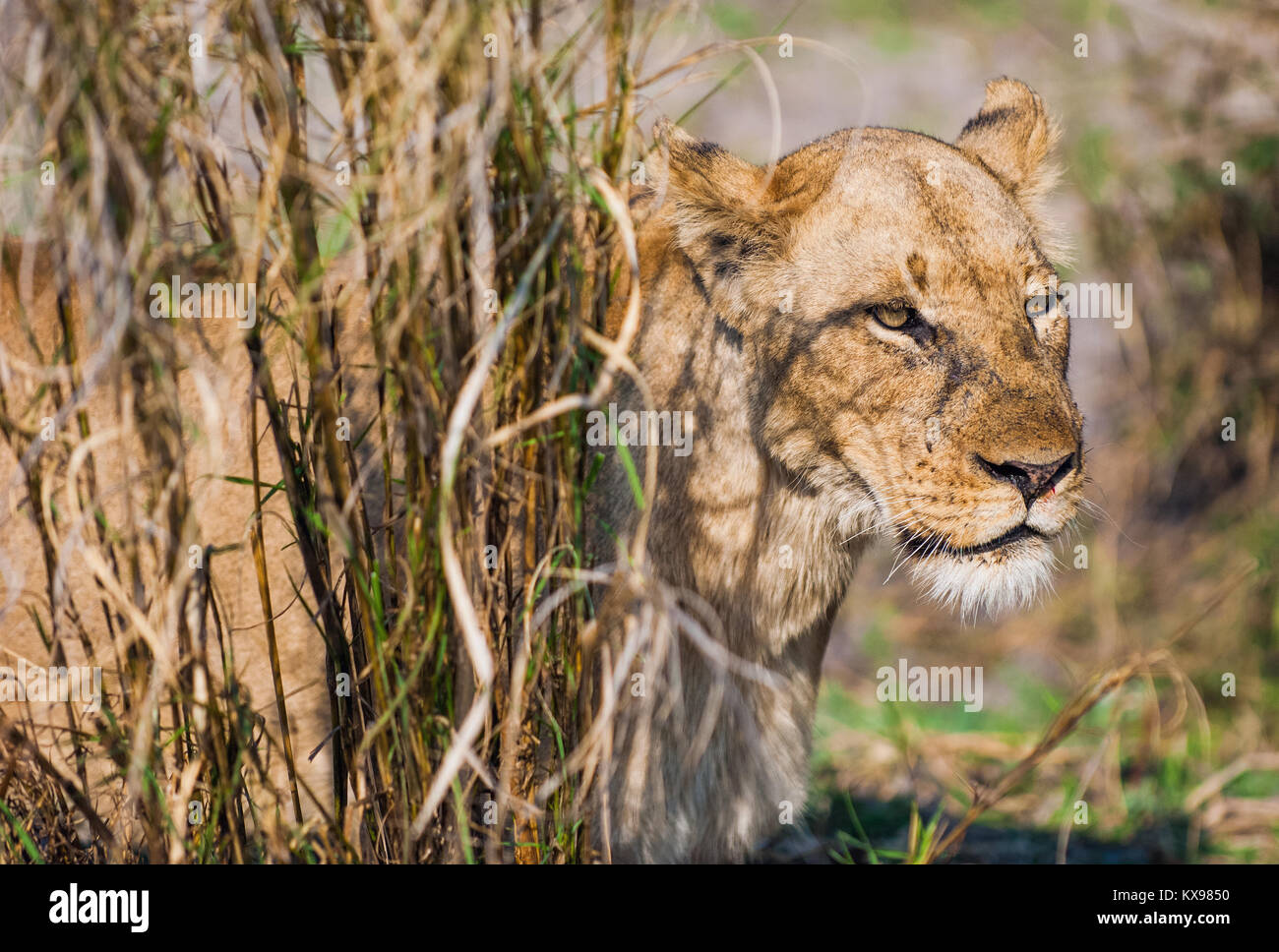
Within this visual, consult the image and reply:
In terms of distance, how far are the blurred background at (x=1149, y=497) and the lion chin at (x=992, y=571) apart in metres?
1.73

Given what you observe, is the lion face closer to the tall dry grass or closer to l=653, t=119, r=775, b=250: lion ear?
l=653, t=119, r=775, b=250: lion ear

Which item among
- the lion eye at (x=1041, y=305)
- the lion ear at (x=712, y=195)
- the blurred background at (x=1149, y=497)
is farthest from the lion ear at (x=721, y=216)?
the blurred background at (x=1149, y=497)

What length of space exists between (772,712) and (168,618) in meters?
1.51

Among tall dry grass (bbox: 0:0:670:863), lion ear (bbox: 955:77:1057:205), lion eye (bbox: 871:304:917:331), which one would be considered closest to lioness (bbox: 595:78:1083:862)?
lion eye (bbox: 871:304:917:331)

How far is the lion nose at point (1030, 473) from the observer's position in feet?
8.06

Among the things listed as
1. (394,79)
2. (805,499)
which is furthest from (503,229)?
(805,499)

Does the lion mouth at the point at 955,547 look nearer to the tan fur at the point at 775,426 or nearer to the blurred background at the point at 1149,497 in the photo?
the tan fur at the point at 775,426

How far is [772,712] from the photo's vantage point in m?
2.88

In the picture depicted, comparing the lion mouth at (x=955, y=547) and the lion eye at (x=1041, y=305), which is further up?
the lion eye at (x=1041, y=305)

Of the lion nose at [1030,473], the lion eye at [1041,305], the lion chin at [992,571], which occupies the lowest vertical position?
the lion chin at [992,571]

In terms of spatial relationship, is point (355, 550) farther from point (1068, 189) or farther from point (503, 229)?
point (1068, 189)

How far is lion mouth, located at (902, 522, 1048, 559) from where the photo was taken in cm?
254

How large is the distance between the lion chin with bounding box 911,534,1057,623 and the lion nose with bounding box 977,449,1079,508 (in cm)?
12

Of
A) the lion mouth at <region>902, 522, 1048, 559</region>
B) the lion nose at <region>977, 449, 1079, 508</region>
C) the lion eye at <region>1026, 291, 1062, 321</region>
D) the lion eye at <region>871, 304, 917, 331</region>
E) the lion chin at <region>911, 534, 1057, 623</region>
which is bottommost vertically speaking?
the lion chin at <region>911, 534, 1057, 623</region>
